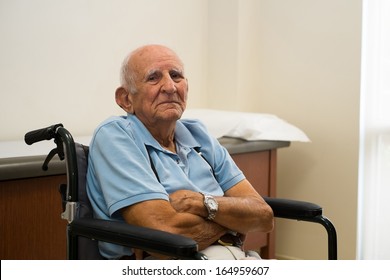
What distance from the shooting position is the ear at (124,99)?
183 cm

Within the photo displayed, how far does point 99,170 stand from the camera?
1648 mm

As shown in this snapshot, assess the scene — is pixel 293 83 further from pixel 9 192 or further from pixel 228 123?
pixel 9 192

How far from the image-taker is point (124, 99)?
1.85 m

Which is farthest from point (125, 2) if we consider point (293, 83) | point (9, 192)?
point (9, 192)

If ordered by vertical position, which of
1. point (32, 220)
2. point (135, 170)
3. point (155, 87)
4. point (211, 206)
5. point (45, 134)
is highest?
point (155, 87)

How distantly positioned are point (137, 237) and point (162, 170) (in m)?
0.38

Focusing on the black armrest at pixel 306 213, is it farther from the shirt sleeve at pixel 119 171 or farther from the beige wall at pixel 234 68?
the beige wall at pixel 234 68

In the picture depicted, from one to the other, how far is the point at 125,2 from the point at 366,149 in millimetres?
1503

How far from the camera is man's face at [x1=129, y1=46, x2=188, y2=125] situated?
177 cm

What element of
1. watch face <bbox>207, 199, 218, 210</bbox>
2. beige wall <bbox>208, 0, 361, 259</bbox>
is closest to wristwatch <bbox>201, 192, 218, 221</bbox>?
watch face <bbox>207, 199, 218, 210</bbox>

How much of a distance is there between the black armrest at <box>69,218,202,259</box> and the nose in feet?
1.57

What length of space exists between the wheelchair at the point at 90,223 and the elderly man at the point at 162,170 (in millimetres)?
40

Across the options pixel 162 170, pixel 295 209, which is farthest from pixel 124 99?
pixel 295 209

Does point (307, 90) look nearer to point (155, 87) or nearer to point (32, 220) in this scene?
point (155, 87)
